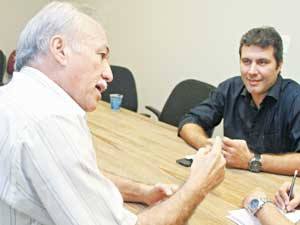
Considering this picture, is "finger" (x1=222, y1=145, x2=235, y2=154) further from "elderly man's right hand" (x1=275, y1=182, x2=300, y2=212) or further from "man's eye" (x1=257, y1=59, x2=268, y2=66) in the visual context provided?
"man's eye" (x1=257, y1=59, x2=268, y2=66)

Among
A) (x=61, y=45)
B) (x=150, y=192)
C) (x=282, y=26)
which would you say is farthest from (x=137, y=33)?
(x=61, y=45)

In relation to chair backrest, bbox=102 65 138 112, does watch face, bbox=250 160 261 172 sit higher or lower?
higher

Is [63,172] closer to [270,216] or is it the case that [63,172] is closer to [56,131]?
[56,131]

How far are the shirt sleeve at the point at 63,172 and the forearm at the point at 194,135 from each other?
45.1 inches

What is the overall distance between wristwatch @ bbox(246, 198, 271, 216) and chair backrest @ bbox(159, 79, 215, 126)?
4.67ft

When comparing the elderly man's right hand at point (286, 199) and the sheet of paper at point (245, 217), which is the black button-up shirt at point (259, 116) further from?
the sheet of paper at point (245, 217)

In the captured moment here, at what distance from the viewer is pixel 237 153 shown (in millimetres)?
1873

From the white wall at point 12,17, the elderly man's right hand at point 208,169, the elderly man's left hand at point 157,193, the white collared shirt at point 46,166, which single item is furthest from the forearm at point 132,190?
the white wall at point 12,17

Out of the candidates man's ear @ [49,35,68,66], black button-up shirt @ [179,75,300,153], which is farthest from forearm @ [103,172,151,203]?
black button-up shirt @ [179,75,300,153]

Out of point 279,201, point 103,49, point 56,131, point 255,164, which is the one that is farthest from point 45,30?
point 255,164

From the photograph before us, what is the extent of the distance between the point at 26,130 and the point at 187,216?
0.56 metres

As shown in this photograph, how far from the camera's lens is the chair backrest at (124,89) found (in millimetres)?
3330

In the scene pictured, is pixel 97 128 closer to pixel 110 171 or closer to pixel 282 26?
pixel 110 171

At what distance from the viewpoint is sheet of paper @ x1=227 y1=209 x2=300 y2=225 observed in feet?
4.55
